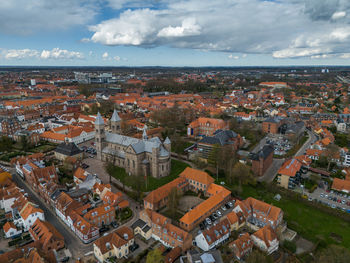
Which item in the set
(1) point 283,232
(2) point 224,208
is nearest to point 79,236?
(2) point 224,208

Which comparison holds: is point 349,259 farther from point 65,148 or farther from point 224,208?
point 65,148

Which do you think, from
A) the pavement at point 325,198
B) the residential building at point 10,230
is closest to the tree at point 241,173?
the pavement at point 325,198

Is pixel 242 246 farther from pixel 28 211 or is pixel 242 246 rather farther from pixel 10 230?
pixel 10 230

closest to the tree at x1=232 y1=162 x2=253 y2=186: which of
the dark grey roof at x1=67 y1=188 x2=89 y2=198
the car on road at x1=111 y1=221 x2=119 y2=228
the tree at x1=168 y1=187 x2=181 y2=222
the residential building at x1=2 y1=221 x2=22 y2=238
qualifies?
the tree at x1=168 y1=187 x2=181 y2=222

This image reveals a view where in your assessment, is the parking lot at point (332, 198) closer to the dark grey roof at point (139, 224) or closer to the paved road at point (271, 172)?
the paved road at point (271, 172)

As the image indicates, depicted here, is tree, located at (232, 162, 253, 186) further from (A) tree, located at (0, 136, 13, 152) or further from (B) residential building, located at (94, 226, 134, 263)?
(A) tree, located at (0, 136, 13, 152)
